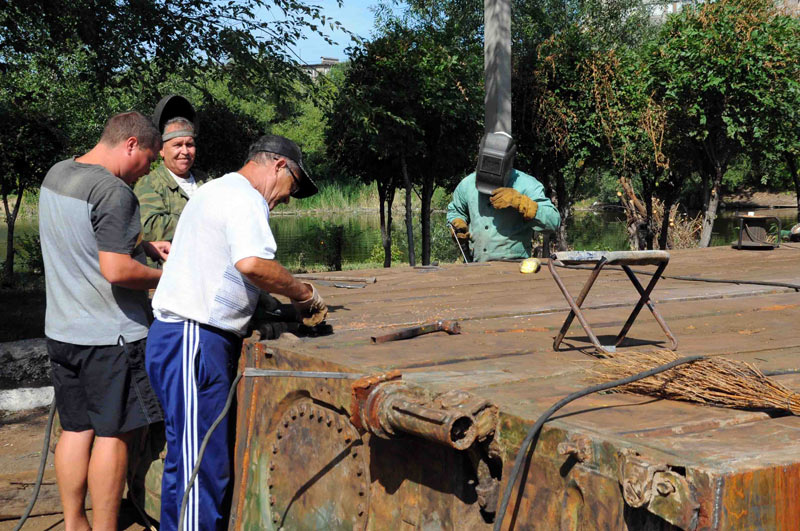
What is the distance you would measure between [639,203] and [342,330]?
1264 cm

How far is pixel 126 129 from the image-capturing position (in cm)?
356

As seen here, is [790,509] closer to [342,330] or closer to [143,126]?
[342,330]

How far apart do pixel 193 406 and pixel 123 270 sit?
646mm

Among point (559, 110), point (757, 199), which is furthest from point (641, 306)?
point (757, 199)

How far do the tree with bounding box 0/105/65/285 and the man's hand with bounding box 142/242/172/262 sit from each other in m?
9.93

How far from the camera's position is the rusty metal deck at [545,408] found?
169cm

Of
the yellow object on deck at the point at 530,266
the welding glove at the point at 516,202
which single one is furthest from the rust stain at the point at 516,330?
the welding glove at the point at 516,202

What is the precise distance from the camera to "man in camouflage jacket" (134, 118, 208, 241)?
13.8 feet

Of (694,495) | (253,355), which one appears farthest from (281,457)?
(694,495)

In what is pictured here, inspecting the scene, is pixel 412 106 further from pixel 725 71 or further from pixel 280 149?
pixel 280 149

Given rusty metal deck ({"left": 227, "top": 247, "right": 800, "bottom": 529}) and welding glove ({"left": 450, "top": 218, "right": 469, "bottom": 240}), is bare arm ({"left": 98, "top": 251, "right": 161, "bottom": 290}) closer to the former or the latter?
rusty metal deck ({"left": 227, "top": 247, "right": 800, "bottom": 529})

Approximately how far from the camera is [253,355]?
323 centimetres

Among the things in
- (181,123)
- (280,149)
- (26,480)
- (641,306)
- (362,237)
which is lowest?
(26,480)

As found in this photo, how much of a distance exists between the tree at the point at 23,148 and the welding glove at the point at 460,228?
29.0ft
